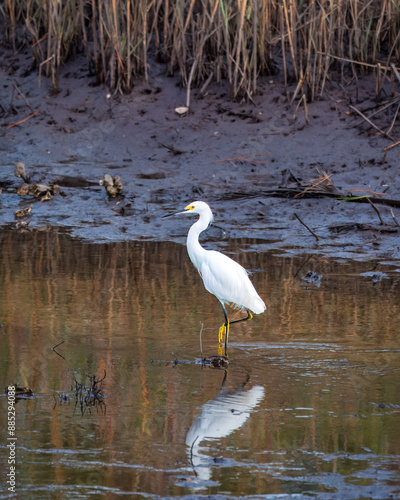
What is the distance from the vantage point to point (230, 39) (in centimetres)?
994

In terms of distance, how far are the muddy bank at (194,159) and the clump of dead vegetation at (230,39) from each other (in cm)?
24

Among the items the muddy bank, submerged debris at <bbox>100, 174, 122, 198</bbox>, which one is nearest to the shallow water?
the muddy bank

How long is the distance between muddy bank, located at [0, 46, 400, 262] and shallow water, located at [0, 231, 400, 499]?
43.2 inches

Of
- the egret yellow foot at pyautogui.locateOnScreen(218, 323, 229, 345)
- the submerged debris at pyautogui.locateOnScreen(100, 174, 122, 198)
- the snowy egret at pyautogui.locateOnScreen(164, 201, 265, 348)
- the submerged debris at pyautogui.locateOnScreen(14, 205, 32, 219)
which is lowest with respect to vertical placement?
the submerged debris at pyautogui.locateOnScreen(14, 205, 32, 219)

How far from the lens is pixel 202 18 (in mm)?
9906

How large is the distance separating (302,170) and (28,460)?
6.33 metres

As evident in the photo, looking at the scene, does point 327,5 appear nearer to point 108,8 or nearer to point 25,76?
point 108,8

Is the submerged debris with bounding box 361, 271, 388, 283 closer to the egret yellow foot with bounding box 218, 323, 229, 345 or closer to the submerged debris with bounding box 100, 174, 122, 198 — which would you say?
the egret yellow foot with bounding box 218, 323, 229, 345

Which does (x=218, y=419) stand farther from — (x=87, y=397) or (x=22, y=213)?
(x=22, y=213)

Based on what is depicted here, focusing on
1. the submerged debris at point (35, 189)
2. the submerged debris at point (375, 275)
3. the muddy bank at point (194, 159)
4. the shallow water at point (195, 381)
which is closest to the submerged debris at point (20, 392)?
the shallow water at point (195, 381)

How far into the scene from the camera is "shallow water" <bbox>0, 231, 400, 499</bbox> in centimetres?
309

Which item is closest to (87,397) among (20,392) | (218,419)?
(20,392)

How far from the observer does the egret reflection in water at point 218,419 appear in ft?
10.6

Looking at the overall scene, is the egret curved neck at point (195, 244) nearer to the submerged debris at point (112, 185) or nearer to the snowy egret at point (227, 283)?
the snowy egret at point (227, 283)
